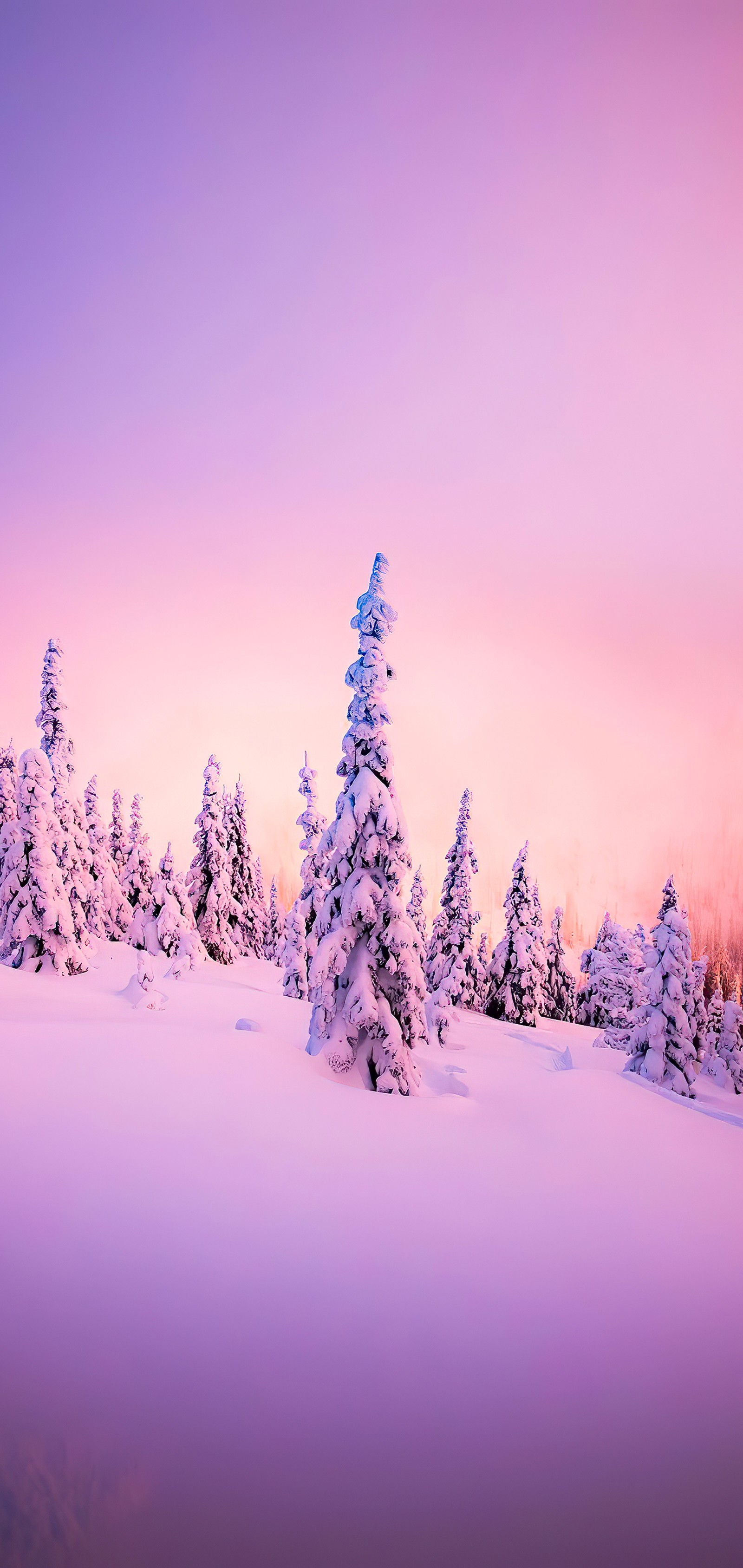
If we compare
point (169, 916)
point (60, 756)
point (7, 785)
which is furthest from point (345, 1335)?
point (7, 785)

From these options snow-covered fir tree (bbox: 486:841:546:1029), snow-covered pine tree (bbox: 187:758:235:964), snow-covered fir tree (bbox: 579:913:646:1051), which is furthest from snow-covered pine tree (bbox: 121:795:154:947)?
snow-covered fir tree (bbox: 579:913:646:1051)

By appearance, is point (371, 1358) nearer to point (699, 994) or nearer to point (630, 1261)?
point (630, 1261)

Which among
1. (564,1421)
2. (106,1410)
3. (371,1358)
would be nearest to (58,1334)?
(106,1410)

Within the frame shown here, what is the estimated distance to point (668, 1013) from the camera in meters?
21.1

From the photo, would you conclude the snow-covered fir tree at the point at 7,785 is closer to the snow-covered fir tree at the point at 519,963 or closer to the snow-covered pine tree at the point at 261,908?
the snow-covered pine tree at the point at 261,908

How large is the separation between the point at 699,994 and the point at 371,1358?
27392 mm

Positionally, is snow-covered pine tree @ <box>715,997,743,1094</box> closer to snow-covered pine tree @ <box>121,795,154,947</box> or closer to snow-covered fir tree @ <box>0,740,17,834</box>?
snow-covered pine tree @ <box>121,795,154,947</box>

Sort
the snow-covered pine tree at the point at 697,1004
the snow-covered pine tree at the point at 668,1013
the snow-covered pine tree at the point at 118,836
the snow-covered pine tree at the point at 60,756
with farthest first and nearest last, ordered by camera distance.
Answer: the snow-covered pine tree at the point at 118,836 < the snow-covered pine tree at the point at 60,756 < the snow-covered pine tree at the point at 697,1004 < the snow-covered pine tree at the point at 668,1013

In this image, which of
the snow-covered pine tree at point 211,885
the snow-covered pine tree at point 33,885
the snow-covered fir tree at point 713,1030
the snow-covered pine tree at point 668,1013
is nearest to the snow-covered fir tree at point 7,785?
the snow-covered pine tree at point 211,885

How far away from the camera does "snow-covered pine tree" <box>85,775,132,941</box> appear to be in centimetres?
3956

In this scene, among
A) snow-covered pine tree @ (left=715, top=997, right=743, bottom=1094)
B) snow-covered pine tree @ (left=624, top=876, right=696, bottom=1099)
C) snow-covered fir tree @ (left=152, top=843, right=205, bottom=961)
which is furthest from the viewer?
snow-covered fir tree @ (left=152, top=843, right=205, bottom=961)

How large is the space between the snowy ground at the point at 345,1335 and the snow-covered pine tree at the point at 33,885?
638 inches

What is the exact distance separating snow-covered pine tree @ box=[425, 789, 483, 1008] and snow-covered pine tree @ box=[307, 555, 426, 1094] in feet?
67.9

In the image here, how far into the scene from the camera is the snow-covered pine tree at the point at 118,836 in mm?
47812
